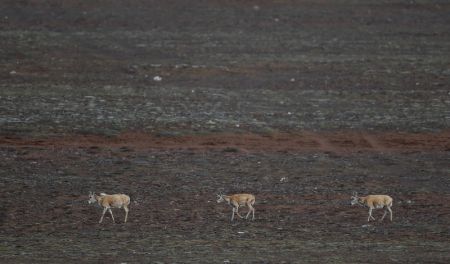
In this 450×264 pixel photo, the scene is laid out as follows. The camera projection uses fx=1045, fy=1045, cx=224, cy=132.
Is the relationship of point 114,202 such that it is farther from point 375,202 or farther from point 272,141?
point 272,141

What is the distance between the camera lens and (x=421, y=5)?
4919 centimetres

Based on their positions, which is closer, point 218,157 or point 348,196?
point 348,196

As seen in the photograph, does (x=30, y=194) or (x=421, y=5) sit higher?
(x=421, y=5)

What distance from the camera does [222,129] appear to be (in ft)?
88.9

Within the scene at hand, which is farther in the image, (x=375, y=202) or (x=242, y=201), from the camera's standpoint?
(x=242, y=201)

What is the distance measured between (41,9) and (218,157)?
2350cm

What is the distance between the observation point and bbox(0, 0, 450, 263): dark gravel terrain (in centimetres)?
1762

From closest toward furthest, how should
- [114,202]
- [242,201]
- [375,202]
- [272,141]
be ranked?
[114,202], [375,202], [242,201], [272,141]

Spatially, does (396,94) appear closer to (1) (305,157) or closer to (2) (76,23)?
(1) (305,157)

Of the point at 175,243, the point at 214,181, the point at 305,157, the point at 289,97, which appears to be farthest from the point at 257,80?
the point at 175,243

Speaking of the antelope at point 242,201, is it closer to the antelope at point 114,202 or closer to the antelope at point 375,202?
the antelope at point 114,202

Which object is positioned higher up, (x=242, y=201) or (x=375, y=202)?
(x=375, y=202)

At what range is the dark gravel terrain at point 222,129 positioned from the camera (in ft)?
57.8

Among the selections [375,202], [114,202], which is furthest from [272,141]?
[114,202]
